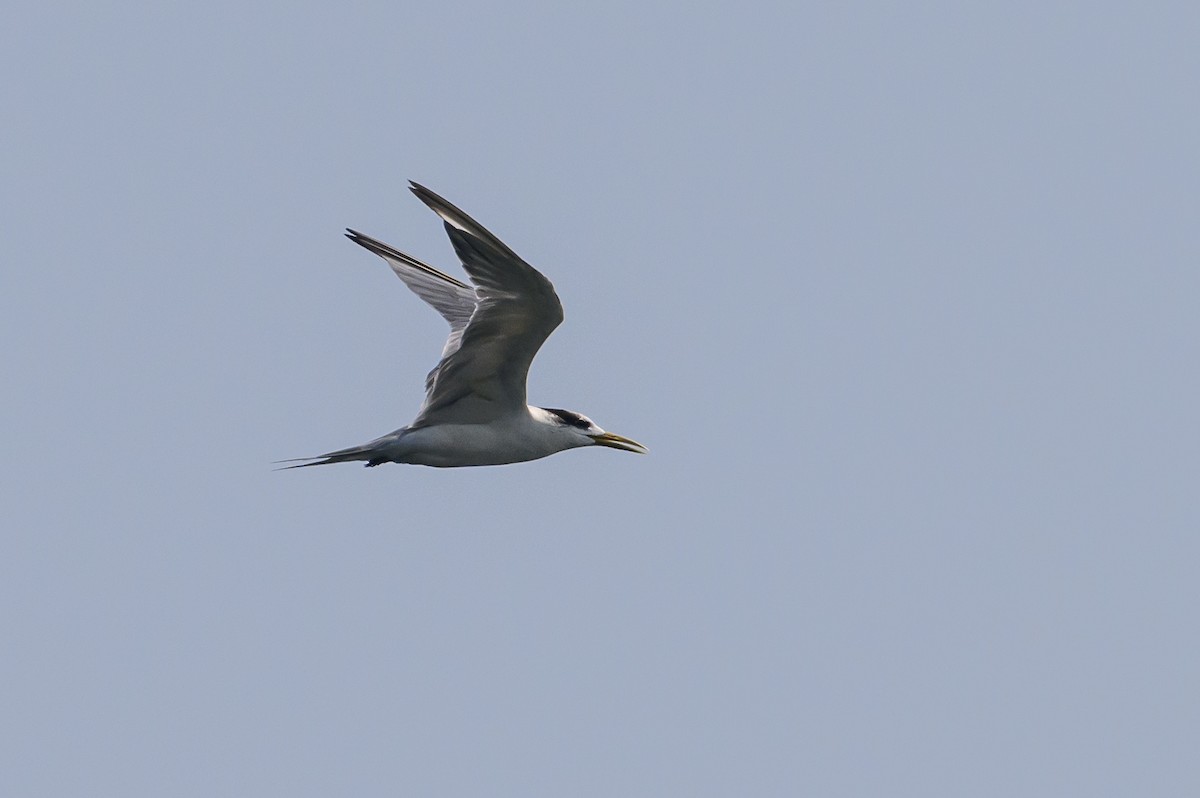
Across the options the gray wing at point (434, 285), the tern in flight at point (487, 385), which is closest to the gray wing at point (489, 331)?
the tern in flight at point (487, 385)

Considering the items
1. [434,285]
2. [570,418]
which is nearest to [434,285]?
[434,285]

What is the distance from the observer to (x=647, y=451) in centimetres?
1445

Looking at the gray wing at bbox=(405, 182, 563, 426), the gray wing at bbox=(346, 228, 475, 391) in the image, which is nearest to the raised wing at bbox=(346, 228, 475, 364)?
the gray wing at bbox=(346, 228, 475, 391)

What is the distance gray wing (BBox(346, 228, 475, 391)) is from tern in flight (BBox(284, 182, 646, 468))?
0.16ft

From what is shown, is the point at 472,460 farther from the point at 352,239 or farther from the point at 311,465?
the point at 352,239

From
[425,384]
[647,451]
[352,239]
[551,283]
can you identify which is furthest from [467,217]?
[352,239]

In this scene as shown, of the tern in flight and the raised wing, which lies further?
the raised wing

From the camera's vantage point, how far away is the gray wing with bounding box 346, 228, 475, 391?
15023mm

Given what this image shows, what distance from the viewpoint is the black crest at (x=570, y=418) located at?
13985 millimetres

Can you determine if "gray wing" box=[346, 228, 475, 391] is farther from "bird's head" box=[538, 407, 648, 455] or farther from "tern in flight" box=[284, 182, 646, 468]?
"bird's head" box=[538, 407, 648, 455]

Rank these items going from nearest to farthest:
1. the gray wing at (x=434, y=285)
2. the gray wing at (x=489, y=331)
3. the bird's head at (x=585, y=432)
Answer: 1. the gray wing at (x=489, y=331)
2. the bird's head at (x=585, y=432)
3. the gray wing at (x=434, y=285)

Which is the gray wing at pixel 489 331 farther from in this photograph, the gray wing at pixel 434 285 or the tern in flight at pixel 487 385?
the gray wing at pixel 434 285

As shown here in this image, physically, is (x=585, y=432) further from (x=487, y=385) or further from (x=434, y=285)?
(x=434, y=285)

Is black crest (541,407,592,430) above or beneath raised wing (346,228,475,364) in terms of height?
beneath
